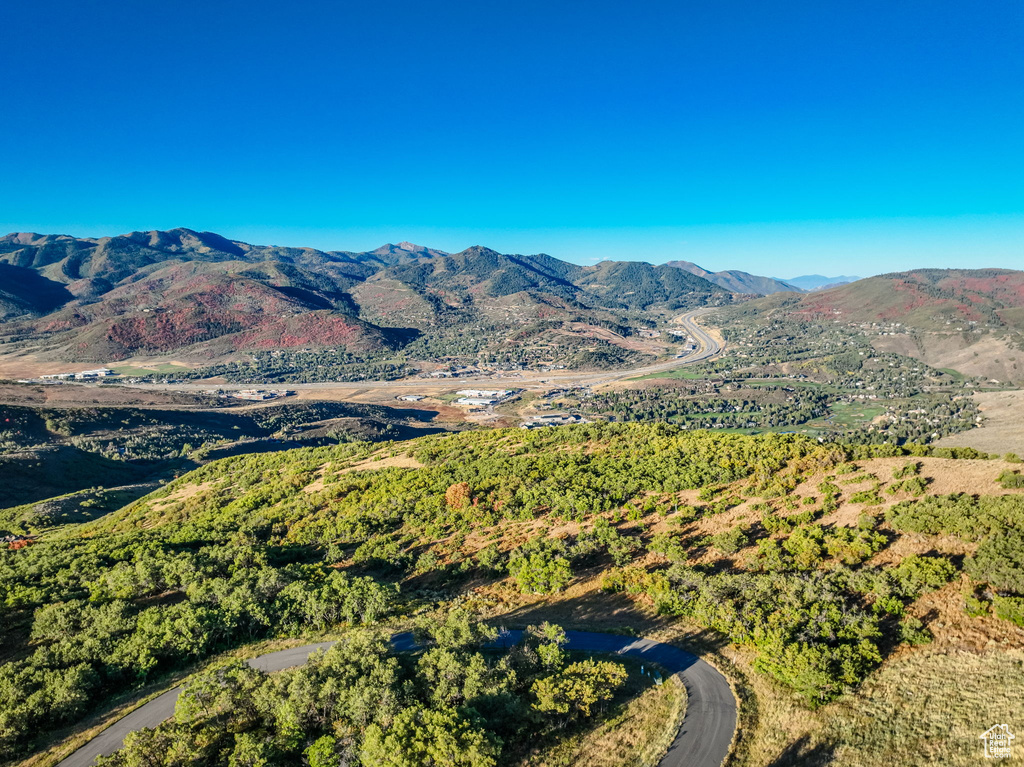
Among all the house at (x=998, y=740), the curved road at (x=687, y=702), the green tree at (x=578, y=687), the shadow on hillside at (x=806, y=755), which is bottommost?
the curved road at (x=687, y=702)

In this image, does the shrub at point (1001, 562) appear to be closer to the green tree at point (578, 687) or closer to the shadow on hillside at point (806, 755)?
the shadow on hillside at point (806, 755)

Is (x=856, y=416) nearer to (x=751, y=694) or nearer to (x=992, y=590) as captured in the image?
(x=992, y=590)

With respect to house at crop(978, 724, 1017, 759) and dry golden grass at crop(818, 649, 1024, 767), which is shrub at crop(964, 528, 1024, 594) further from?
house at crop(978, 724, 1017, 759)

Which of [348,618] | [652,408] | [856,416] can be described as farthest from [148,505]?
[856,416]

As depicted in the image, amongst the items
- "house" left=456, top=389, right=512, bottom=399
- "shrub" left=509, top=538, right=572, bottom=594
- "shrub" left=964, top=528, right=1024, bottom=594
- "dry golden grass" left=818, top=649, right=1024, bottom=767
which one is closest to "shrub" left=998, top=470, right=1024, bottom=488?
"shrub" left=964, top=528, right=1024, bottom=594

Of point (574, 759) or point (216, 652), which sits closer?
point (574, 759)

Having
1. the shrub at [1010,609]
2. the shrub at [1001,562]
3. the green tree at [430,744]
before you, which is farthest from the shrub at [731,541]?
the green tree at [430,744]
